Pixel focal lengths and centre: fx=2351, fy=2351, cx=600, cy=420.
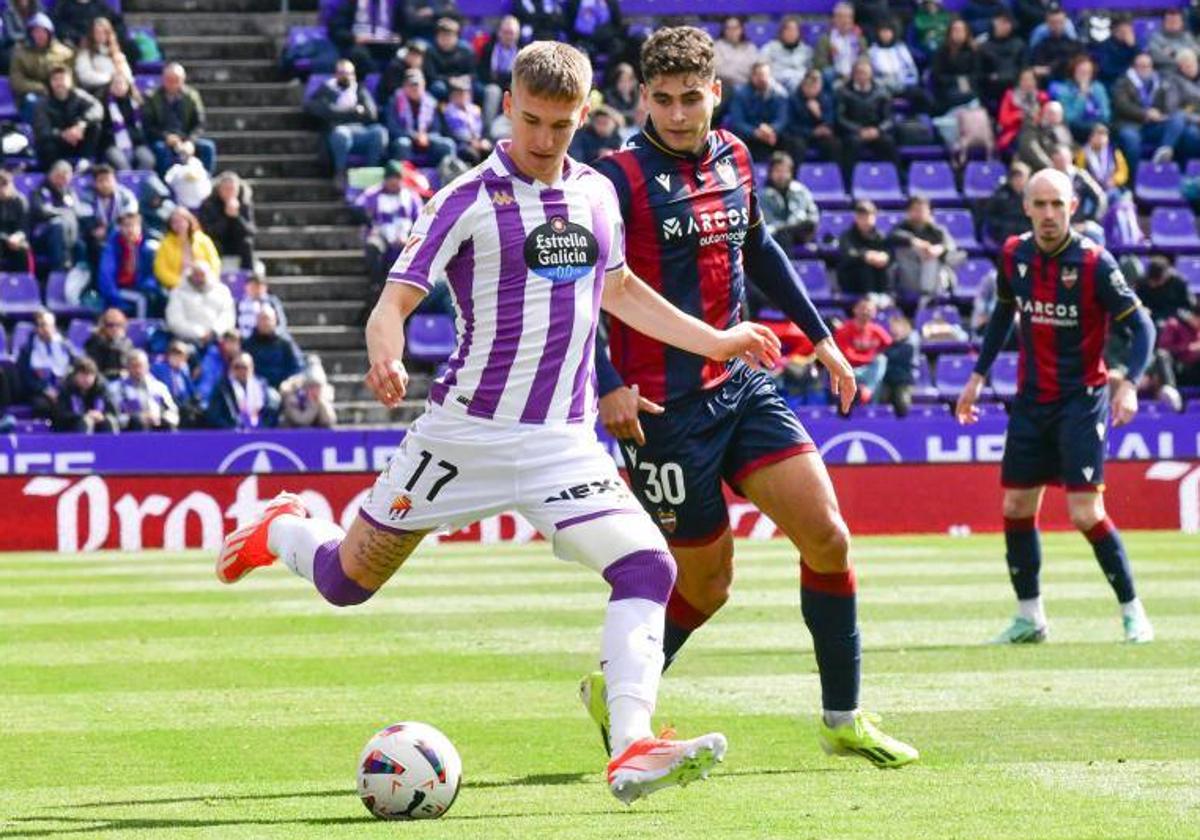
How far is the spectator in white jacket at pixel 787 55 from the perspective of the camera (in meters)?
29.0

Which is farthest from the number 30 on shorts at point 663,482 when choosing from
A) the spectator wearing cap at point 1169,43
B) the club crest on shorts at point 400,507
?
the spectator wearing cap at point 1169,43

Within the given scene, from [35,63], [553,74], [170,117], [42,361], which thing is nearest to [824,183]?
[170,117]

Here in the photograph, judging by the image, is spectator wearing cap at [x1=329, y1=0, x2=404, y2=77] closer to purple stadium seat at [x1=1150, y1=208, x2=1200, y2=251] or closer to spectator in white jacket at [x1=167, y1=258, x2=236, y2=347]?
spectator in white jacket at [x1=167, y1=258, x2=236, y2=347]

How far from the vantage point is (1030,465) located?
42.0 feet

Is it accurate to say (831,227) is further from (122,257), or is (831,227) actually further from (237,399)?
(122,257)

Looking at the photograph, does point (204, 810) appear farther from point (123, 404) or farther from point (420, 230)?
point (123, 404)

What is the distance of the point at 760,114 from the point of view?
28.1m

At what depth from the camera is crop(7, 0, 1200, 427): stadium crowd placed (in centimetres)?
2458

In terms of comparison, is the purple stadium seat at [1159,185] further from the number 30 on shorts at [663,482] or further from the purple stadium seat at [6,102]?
the number 30 on shorts at [663,482]

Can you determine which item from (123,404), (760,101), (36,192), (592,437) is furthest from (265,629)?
(760,101)

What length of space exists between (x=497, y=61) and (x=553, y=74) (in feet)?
69.8

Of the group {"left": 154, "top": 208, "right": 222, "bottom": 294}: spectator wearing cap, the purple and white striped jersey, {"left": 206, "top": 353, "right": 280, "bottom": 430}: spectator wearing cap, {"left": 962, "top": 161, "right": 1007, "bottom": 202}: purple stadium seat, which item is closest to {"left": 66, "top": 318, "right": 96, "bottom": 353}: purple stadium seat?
{"left": 154, "top": 208, "right": 222, "bottom": 294}: spectator wearing cap

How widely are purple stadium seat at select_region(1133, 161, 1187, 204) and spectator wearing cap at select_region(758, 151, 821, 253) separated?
17.6ft

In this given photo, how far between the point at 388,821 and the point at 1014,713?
3.33m
